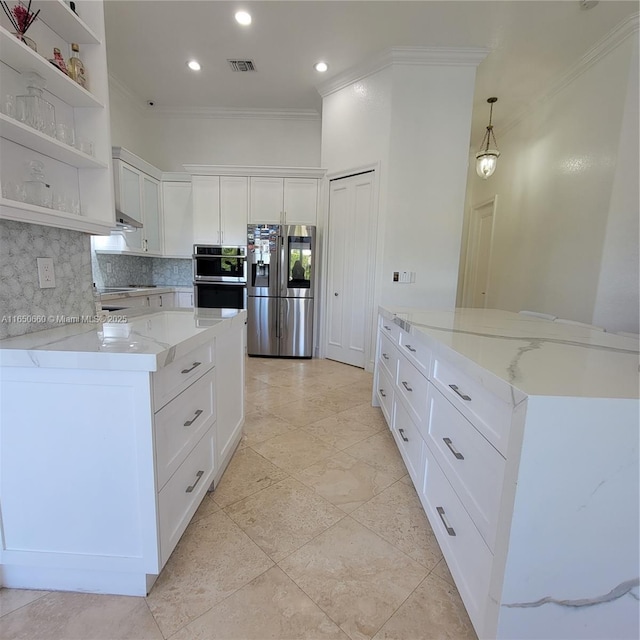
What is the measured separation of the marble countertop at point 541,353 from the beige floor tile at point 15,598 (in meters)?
1.62

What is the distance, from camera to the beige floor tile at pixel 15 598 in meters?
1.03

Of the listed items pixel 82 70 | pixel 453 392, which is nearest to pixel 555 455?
pixel 453 392

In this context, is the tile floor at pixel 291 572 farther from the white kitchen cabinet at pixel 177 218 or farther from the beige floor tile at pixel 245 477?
the white kitchen cabinet at pixel 177 218

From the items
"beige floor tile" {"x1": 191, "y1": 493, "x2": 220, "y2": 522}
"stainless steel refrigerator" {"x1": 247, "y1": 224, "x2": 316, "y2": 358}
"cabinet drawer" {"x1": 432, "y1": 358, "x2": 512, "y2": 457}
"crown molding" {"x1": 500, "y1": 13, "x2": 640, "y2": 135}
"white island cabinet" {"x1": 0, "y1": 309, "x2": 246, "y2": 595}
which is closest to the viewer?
"cabinet drawer" {"x1": 432, "y1": 358, "x2": 512, "y2": 457}

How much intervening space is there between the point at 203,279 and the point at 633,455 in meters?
4.20

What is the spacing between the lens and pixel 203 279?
4184 millimetres

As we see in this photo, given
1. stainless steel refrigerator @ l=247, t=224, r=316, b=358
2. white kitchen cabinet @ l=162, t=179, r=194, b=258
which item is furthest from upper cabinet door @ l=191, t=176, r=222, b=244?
stainless steel refrigerator @ l=247, t=224, r=316, b=358

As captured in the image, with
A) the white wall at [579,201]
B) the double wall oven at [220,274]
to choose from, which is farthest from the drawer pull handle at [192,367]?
the white wall at [579,201]

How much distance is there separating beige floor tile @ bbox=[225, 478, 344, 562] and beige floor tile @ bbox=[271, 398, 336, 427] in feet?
2.44

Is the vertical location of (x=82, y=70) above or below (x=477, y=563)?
above

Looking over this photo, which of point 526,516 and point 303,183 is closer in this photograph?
point 526,516

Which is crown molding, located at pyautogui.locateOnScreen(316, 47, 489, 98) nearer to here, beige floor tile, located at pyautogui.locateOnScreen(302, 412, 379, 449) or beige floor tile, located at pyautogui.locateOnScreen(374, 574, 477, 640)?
beige floor tile, located at pyautogui.locateOnScreen(302, 412, 379, 449)

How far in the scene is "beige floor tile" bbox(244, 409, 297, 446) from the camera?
214cm

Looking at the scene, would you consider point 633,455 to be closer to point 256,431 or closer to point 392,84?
point 256,431
